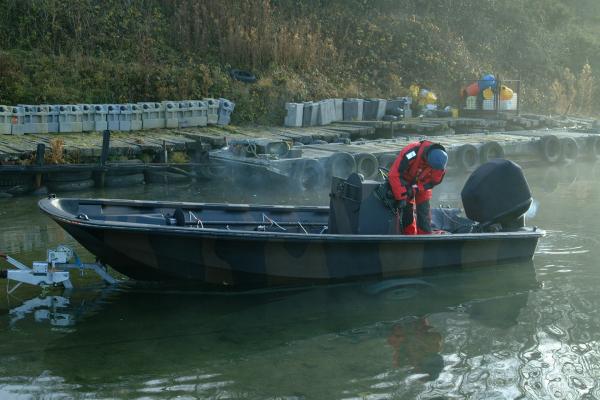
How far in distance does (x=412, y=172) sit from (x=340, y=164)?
24.6 ft

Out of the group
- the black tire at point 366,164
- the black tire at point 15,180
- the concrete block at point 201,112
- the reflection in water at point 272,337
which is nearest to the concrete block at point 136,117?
the concrete block at point 201,112

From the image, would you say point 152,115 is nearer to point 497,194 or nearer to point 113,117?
point 113,117

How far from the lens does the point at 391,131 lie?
21469mm

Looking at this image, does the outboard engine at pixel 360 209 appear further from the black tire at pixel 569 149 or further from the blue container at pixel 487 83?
the blue container at pixel 487 83

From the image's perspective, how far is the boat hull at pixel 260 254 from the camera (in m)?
8.87

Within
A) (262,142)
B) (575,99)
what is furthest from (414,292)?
(575,99)

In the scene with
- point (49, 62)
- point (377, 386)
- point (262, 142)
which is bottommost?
point (377, 386)

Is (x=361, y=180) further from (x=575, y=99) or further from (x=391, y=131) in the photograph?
(x=575, y=99)

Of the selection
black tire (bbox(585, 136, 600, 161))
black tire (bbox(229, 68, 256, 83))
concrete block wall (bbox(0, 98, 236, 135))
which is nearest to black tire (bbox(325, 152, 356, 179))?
concrete block wall (bbox(0, 98, 236, 135))

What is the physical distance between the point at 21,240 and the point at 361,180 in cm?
539

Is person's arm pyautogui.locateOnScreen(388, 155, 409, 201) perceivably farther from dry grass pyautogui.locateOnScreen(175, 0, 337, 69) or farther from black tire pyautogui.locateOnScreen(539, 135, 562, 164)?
dry grass pyautogui.locateOnScreen(175, 0, 337, 69)

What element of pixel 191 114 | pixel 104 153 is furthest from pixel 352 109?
pixel 104 153

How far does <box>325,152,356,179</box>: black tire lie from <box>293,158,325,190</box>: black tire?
6.5 inches

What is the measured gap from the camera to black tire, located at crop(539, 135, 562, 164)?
870 inches
